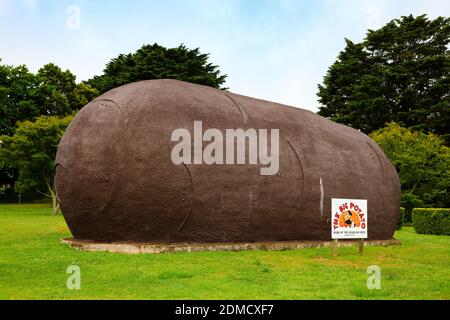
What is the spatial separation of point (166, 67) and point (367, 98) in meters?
16.2

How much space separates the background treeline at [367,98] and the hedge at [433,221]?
8293 mm

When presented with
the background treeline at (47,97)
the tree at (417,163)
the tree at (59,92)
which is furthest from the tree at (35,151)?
the tree at (417,163)

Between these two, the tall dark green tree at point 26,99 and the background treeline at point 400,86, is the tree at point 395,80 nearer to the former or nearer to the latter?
the background treeline at point 400,86

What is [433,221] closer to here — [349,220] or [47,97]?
[349,220]

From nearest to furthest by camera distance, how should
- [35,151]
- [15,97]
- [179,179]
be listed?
1. [179,179]
2. [35,151]
3. [15,97]

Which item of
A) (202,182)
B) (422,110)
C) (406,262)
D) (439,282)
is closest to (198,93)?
(202,182)

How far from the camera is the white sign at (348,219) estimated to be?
12.3 metres

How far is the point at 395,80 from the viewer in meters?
40.3

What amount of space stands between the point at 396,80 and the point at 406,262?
31798mm

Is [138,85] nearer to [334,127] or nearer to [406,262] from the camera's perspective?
[334,127]

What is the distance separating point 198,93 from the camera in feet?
42.4

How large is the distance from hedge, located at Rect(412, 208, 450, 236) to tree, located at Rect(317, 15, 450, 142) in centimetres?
1537

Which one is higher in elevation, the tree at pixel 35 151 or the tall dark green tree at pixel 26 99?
the tall dark green tree at pixel 26 99

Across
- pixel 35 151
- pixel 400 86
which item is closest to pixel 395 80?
pixel 400 86
